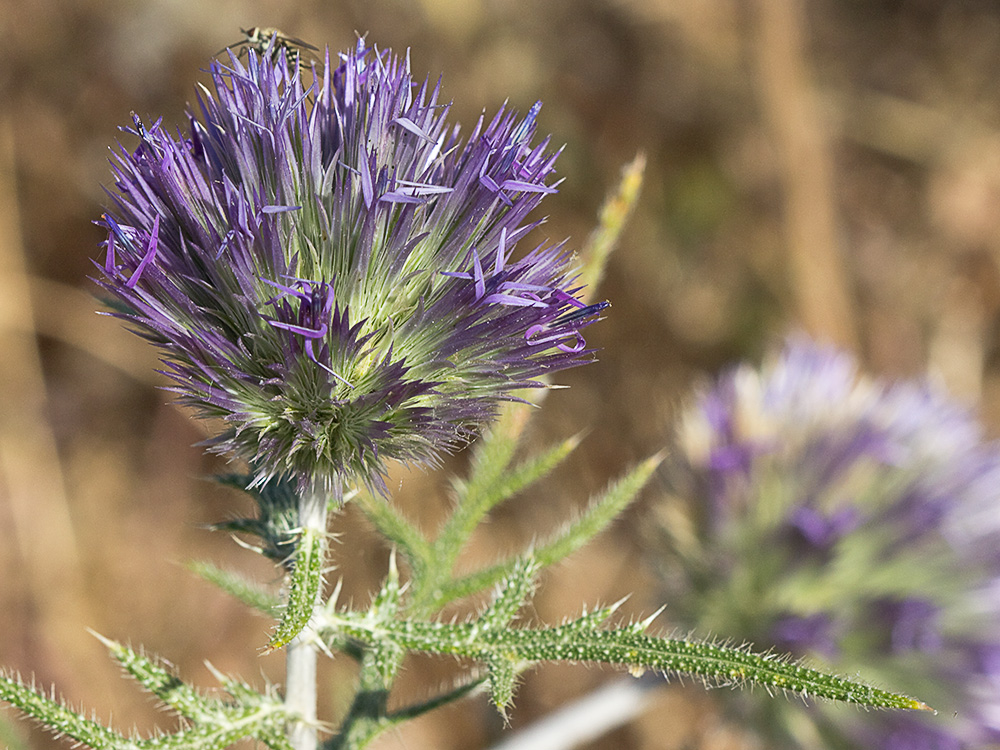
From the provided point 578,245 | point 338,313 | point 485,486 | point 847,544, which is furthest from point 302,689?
point 578,245

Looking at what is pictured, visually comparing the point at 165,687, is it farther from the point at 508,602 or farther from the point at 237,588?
the point at 508,602

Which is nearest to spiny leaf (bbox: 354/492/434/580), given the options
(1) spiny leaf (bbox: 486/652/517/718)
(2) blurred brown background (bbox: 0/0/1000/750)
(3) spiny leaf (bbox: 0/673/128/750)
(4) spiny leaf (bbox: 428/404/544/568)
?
(4) spiny leaf (bbox: 428/404/544/568)

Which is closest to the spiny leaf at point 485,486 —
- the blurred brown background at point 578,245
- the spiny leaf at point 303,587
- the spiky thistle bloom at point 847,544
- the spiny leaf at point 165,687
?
the spiny leaf at point 303,587

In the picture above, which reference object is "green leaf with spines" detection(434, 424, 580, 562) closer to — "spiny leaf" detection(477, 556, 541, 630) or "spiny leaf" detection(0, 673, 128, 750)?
"spiny leaf" detection(477, 556, 541, 630)

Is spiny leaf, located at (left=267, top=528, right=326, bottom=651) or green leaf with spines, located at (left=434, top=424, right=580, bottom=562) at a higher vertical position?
green leaf with spines, located at (left=434, top=424, right=580, bottom=562)

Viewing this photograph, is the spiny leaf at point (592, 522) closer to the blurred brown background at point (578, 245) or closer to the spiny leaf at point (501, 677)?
the spiny leaf at point (501, 677)

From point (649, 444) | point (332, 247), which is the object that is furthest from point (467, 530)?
point (649, 444)
